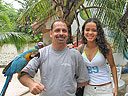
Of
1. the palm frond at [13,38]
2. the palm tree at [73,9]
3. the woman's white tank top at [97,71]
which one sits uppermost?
the palm tree at [73,9]

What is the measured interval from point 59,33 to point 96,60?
601mm

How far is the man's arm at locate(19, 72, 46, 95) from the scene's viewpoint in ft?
3.45

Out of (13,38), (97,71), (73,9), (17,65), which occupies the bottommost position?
(97,71)

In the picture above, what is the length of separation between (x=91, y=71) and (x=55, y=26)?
711 millimetres

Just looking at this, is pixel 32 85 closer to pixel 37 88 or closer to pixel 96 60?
pixel 37 88

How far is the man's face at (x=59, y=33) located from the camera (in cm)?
133

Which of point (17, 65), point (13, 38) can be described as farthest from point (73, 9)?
point (13, 38)

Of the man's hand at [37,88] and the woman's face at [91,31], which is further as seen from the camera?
the woman's face at [91,31]

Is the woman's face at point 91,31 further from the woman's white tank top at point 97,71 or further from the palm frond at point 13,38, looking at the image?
the palm frond at point 13,38

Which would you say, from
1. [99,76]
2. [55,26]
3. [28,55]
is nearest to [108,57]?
[99,76]

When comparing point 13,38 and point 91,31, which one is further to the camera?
point 13,38

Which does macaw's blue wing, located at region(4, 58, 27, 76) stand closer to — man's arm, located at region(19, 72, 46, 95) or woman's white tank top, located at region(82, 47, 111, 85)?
man's arm, located at region(19, 72, 46, 95)

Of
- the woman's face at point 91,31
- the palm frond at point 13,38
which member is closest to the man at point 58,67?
the woman's face at point 91,31

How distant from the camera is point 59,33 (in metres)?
1.34
